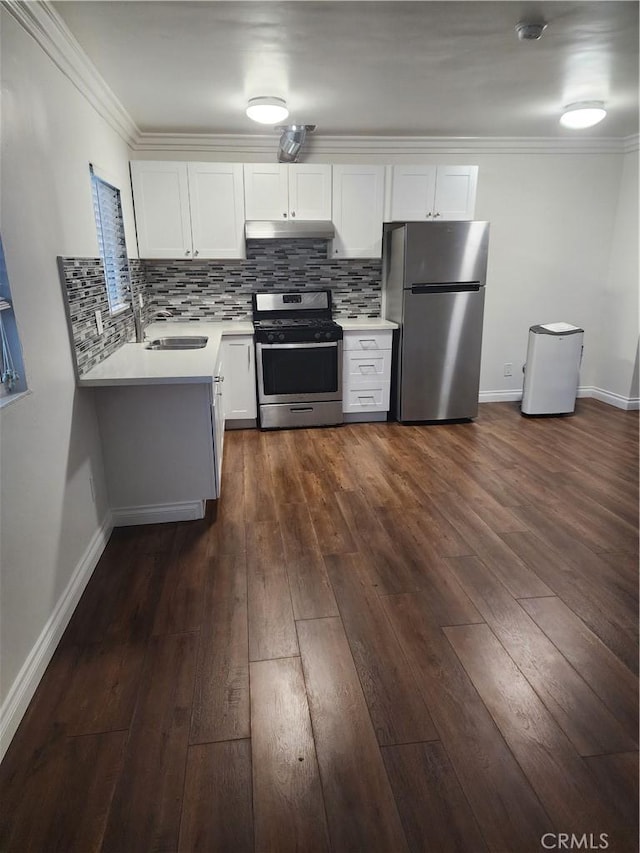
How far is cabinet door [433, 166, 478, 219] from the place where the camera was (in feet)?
13.7

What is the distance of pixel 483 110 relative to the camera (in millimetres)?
3533

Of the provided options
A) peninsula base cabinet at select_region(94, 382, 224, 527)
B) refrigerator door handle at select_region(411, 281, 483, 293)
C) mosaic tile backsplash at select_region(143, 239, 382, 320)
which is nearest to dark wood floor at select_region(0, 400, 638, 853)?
peninsula base cabinet at select_region(94, 382, 224, 527)

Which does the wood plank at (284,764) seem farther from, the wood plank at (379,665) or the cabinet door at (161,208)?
the cabinet door at (161,208)

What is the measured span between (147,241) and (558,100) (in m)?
3.16

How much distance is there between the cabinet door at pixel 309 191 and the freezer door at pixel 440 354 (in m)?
1.02

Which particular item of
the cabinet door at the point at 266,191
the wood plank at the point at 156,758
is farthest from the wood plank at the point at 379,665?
the cabinet door at the point at 266,191

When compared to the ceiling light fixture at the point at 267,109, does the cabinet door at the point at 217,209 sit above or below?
below

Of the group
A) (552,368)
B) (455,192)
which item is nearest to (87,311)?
(455,192)

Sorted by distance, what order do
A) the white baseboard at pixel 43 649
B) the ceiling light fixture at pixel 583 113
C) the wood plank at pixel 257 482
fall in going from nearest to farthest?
the white baseboard at pixel 43 649, the wood plank at pixel 257 482, the ceiling light fixture at pixel 583 113

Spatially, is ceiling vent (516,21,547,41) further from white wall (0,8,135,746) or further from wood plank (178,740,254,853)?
wood plank (178,740,254,853)

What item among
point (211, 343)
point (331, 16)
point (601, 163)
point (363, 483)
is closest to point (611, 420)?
point (601, 163)

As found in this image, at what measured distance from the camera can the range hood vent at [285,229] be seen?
405cm

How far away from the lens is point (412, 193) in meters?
4.19

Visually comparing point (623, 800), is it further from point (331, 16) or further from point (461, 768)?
point (331, 16)
